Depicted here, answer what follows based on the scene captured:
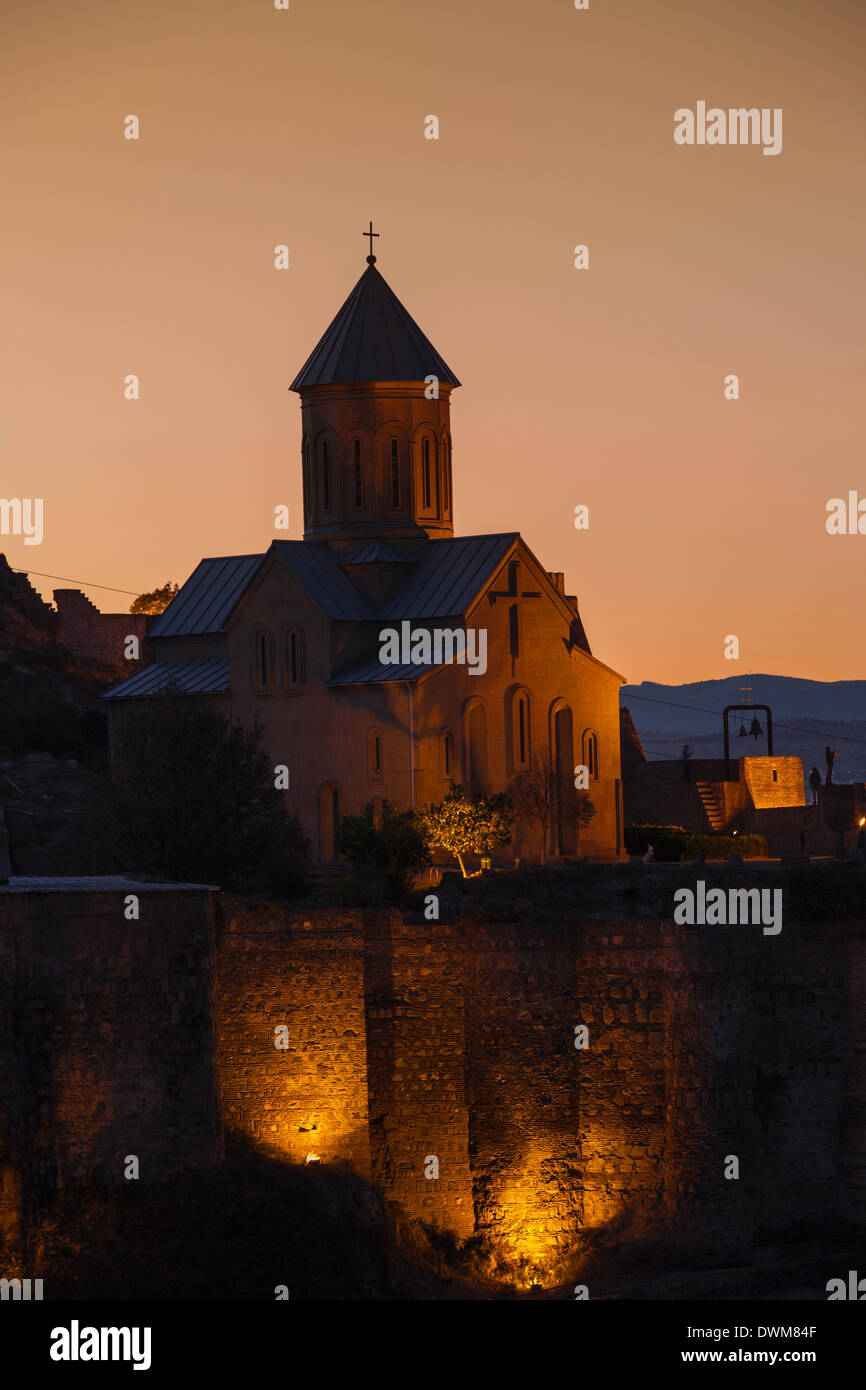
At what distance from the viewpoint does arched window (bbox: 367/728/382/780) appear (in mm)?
57281

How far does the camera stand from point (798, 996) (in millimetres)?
41219

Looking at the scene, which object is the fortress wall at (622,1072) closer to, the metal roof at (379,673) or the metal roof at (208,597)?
the metal roof at (379,673)

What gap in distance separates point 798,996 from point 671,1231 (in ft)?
14.3

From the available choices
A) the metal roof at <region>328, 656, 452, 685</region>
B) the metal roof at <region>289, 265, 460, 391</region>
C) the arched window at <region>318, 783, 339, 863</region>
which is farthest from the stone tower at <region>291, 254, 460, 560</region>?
the arched window at <region>318, 783, 339, 863</region>

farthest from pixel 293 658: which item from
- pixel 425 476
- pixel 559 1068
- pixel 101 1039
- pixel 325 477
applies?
pixel 101 1039

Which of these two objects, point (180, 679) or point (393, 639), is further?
point (180, 679)

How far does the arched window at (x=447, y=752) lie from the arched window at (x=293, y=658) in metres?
4.01

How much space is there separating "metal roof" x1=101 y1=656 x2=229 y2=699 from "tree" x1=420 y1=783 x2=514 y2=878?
10002 mm

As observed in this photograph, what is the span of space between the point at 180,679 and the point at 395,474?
24.4ft

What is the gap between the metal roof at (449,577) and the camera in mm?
58500

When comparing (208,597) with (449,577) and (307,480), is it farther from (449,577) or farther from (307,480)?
(449,577)

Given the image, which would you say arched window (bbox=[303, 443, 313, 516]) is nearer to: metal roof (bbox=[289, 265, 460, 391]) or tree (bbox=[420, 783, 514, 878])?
metal roof (bbox=[289, 265, 460, 391])

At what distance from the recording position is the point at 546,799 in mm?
57688

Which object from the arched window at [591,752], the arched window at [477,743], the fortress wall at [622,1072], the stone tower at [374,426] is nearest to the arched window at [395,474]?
the stone tower at [374,426]
